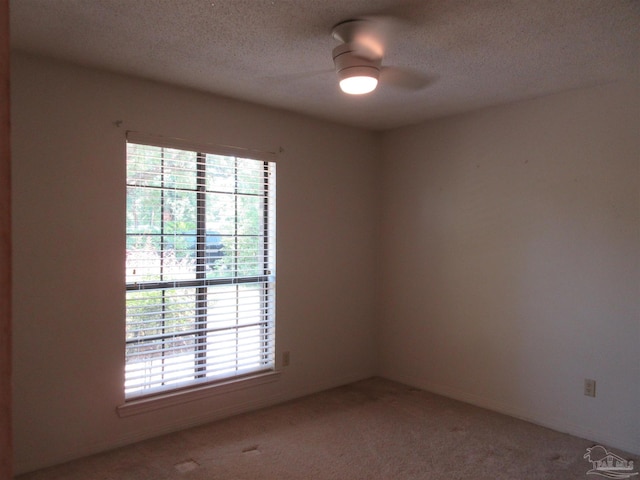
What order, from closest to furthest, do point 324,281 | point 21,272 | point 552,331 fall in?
1. point 21,272
2. point 552,331
3. point 324,281

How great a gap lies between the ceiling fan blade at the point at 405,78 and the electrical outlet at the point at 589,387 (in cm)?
240

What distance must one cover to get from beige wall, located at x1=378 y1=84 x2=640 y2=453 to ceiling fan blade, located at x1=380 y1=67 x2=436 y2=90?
93cm

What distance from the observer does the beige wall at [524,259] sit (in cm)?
316

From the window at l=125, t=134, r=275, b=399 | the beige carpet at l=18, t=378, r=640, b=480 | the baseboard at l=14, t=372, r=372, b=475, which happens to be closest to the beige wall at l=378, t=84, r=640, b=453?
the beige carpet at l=18, t=378, r=640, b=480

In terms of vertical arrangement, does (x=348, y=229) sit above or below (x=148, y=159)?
below

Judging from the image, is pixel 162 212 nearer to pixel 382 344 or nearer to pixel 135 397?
pixel 135 397

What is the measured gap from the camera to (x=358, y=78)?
2543 mm

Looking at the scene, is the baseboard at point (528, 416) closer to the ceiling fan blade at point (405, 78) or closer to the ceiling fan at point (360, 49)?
the ceiling fan blade at point (405, 78)

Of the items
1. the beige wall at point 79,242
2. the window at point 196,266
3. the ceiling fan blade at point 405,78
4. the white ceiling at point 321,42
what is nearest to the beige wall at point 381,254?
the beige wall at point 79,242

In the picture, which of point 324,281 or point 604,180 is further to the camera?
point 324,281

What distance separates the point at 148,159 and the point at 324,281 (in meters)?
1.90

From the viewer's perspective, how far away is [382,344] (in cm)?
474

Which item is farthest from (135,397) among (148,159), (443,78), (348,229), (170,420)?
(443,78)

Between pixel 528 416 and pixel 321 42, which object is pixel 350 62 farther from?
pixel 528 416
